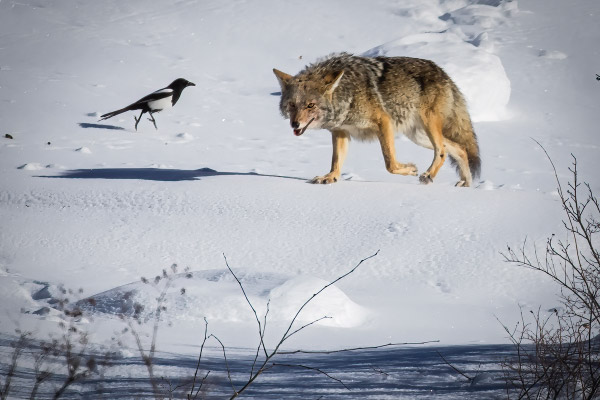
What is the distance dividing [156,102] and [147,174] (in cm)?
245

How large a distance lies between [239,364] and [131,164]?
5451 mm

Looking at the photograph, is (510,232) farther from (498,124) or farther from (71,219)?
(498,124)

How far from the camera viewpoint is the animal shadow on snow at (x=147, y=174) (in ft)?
27.2

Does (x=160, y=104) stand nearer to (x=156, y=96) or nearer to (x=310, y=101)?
(x=156, y=96)

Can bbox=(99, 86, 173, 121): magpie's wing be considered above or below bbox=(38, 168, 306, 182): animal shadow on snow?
above

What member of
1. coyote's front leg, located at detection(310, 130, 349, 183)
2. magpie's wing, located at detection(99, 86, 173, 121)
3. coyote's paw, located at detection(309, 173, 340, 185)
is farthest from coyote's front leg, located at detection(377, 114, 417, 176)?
magpie's wing, located at detection(99, 86, 173, 121)

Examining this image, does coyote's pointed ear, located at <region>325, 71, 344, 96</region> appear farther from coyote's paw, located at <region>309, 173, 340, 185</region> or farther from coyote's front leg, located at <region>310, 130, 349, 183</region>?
coyote's paw, located at <region>309, 173, 340, 185</region>

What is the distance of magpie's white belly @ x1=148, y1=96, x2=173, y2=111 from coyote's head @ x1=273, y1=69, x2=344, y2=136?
4.08m

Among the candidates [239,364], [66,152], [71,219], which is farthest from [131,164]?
[239,364]

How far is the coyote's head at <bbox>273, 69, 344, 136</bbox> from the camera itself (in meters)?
6.79

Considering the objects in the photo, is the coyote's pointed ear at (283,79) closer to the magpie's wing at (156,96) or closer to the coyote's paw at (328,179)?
the coyote's paw at (328,179)

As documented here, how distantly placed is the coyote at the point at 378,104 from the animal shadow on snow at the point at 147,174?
137cm

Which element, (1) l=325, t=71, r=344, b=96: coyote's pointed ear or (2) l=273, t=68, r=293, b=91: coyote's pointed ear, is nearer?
(1) l=325, t=71, r=344, b=96: coyote's pointed ear

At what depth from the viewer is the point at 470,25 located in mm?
15914
